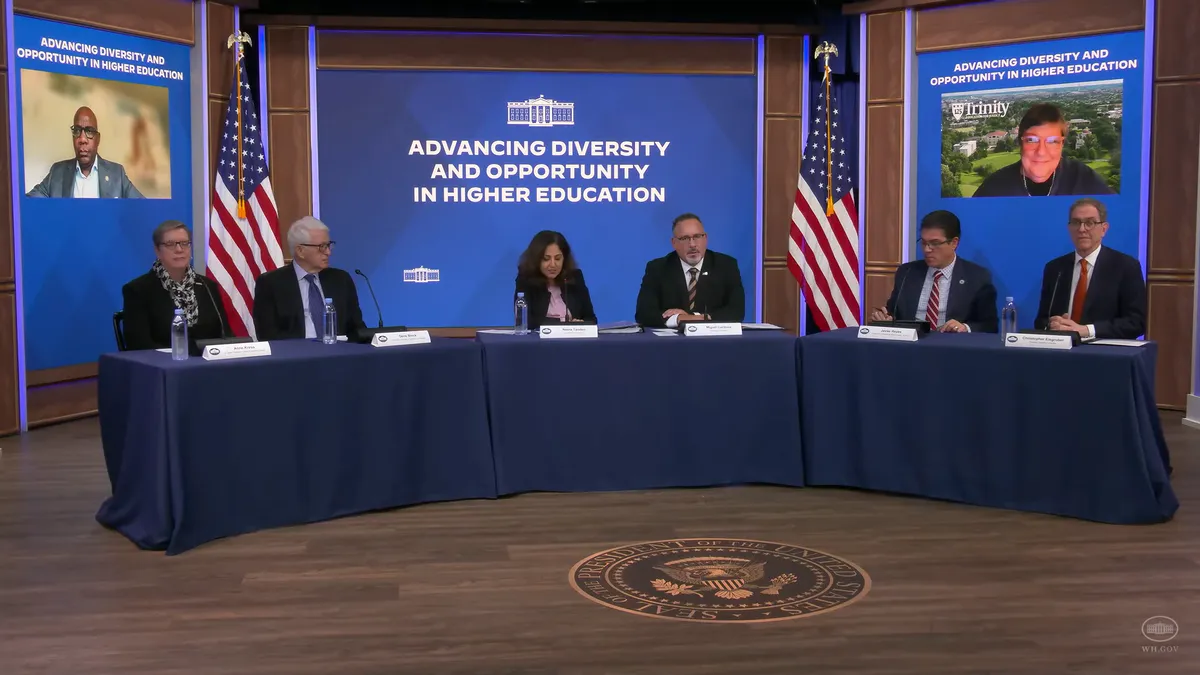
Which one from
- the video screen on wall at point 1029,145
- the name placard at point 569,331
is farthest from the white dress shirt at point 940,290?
the video screen on wall at point 1029,145

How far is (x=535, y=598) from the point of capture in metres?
3.24

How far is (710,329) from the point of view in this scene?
4648 millimetres

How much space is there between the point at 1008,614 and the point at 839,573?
0.55 metres

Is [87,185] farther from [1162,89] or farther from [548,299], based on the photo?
[1162,89]

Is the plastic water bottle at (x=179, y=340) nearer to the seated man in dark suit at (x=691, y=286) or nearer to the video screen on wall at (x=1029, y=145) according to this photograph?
the seated man in dark suit at (x=691, y=286)

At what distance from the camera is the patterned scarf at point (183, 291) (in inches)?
197

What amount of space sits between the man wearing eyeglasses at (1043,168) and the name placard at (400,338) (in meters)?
4.21

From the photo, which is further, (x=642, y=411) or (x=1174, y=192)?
(x=1174, y=192)

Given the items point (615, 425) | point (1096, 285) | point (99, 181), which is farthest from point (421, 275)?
point (1096, 285)

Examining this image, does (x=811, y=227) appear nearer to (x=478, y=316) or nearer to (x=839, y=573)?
(x=478, y=316)

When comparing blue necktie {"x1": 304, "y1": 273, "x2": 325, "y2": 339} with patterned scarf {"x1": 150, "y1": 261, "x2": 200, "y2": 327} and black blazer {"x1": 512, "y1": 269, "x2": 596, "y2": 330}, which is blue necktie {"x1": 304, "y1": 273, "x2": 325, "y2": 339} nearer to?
patterned scarf {"x1": 150, "y1": 261, "x2": 200, "y2": 327}

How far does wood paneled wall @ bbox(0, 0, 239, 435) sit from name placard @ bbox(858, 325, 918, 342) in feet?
14.5

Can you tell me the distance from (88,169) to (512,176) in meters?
2.64

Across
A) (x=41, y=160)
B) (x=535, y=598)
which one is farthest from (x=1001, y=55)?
(x=41, y=160)
